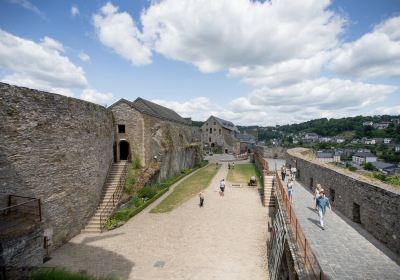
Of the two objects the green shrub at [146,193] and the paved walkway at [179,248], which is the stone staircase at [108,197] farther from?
the green shrub at [146,193]

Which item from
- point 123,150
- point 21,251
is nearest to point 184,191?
point 123,150

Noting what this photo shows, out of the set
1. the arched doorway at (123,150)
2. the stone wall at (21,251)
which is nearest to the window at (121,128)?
the arched doorway at (123,150)

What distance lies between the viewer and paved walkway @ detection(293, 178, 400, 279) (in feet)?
22.9

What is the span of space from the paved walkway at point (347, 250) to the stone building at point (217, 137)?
57.9 metres

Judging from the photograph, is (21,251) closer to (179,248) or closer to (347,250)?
(179,248)

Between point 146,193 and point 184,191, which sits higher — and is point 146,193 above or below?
above

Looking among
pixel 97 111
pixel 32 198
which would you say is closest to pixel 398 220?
pixel 32 198

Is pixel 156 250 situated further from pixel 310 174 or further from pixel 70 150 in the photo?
pixel 310 174

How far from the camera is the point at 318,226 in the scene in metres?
10.5

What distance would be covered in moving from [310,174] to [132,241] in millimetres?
11783

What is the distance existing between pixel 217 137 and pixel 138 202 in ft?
165

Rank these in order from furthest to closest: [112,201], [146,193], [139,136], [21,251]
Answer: [139,136] → [146,193] → [112,201] → [21,251]

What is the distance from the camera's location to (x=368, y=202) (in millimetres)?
9773

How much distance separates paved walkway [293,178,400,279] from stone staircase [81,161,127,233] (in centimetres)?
1232
